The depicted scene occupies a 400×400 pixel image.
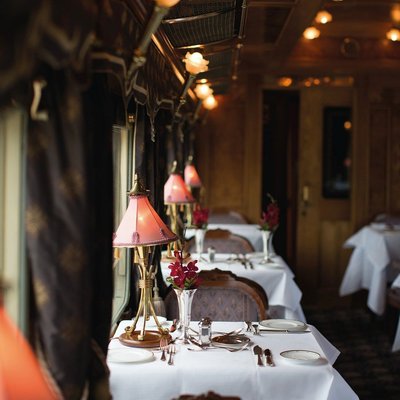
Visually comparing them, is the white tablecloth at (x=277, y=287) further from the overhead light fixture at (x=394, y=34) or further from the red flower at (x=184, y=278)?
the overhead light fixture at (x=394, y=34)

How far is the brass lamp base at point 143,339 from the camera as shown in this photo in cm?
330

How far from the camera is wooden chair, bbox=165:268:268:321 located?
4127mm

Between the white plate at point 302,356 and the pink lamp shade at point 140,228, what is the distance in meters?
0.79

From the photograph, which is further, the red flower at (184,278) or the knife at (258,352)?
the red flower at (184,278)

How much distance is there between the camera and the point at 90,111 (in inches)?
99.1

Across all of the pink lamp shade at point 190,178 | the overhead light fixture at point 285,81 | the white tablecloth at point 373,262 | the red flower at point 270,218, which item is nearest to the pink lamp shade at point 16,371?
the red flower at point 270,218

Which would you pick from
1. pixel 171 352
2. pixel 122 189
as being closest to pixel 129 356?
pixel 171 352

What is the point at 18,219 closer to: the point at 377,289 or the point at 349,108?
the point at 377,289

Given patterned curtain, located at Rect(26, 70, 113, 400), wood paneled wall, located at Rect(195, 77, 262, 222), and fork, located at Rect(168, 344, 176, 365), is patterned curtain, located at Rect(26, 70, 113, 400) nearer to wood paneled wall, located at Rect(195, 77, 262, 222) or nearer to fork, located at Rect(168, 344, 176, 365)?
fork, located at Rect(168, 344, 176, 365)

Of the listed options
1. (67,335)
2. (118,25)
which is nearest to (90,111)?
(118,25)

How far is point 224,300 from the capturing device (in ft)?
13.8

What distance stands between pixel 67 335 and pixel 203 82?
4.83m

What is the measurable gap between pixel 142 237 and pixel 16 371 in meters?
1.25

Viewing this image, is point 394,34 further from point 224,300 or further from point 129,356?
point 129,356
